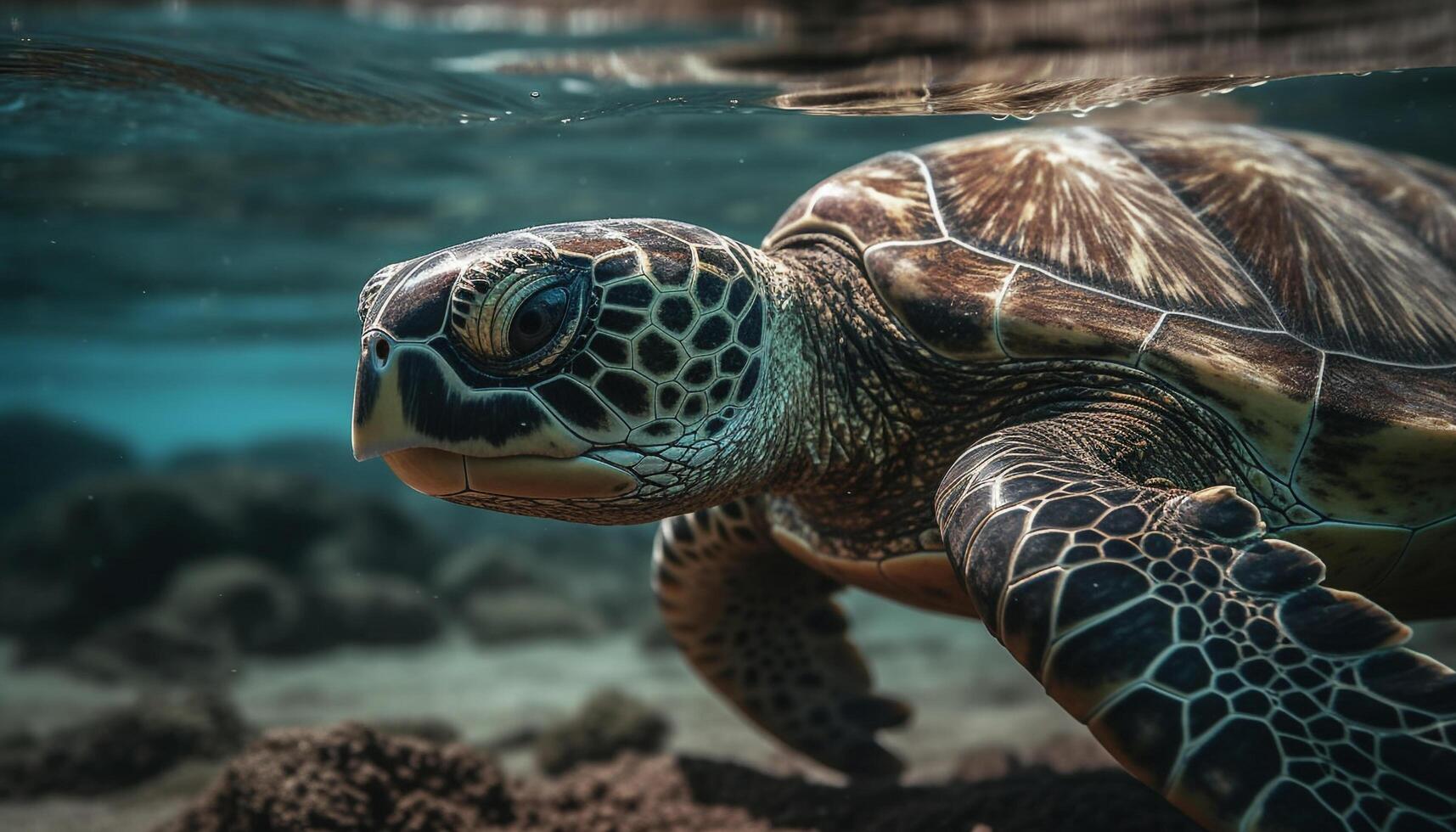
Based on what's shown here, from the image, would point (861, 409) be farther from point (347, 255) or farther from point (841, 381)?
point (347, 255)

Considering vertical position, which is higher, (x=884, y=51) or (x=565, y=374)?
(x=884, y=51)

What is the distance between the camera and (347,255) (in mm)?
13125

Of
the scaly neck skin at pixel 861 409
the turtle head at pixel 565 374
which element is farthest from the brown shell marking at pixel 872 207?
the turtle head at pixel 565 374

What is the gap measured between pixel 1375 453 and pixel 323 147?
8013 millimetres

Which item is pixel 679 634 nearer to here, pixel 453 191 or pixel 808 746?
pixel 808 746

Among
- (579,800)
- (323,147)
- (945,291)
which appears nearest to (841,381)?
(945,291)

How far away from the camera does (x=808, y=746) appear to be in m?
3.44

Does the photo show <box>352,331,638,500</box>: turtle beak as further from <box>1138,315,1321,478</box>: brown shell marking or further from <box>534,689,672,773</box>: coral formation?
<box>534,689,672,773</box>: coral formation

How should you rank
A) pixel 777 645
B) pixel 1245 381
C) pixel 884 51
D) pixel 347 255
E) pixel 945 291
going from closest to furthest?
pixel 1245 381
pixel 945 291
pixel 777 645
pixel 884 51
pixel 347 255

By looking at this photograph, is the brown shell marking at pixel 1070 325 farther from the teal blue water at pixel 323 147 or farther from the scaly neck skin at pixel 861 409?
the teal blue water at pixel 323 147

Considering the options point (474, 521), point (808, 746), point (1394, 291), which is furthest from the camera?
point (474, 521)

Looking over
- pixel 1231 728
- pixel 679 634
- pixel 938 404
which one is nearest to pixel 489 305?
pixel 938 404

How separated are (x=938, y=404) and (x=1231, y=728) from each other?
124cm

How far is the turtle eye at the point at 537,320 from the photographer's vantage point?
1977 mm
